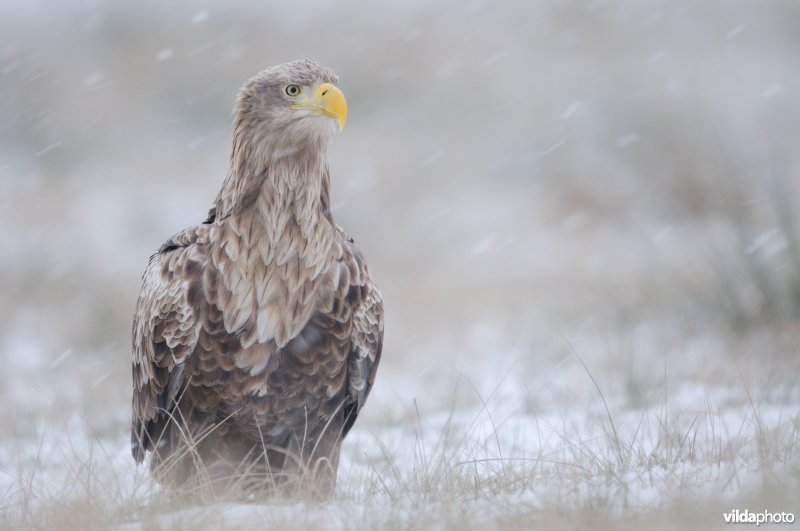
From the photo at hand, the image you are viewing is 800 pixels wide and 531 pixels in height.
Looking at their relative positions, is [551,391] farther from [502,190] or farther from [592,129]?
[592,129]

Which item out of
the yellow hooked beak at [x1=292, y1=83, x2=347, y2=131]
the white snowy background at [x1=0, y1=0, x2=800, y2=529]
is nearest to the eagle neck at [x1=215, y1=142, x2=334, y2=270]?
the yellow hooked beak at [x1=292, y1=83, x2=347, y2=131]

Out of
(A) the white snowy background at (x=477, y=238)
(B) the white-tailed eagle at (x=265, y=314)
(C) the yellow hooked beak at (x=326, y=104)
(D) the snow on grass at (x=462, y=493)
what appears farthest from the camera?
(C) the yellow hooked beak at (x=326, y=104)

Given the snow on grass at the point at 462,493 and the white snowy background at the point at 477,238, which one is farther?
the white snowy background at the point at 477,238

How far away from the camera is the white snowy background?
3223 millimetres

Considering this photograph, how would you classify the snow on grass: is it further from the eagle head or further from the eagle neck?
the eagle head

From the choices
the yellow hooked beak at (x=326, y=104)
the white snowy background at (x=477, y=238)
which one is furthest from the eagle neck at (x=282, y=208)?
the white snowy background at (x=477, y=238)

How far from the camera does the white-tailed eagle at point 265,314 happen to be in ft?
12.0

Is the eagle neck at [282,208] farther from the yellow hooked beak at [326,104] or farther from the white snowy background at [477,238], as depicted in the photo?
the white snowy background at [477,238]

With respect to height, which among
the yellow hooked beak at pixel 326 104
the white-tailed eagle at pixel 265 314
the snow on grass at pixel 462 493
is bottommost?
the snow on grass at pixel 462 493

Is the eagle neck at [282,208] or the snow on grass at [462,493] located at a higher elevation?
the eagle neck at [282,208]

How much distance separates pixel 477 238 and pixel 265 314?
1156 cm

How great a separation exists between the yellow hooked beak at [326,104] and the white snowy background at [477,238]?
1.51 metres

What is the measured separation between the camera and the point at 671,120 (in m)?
18.8

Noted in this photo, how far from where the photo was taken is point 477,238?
15.0m
